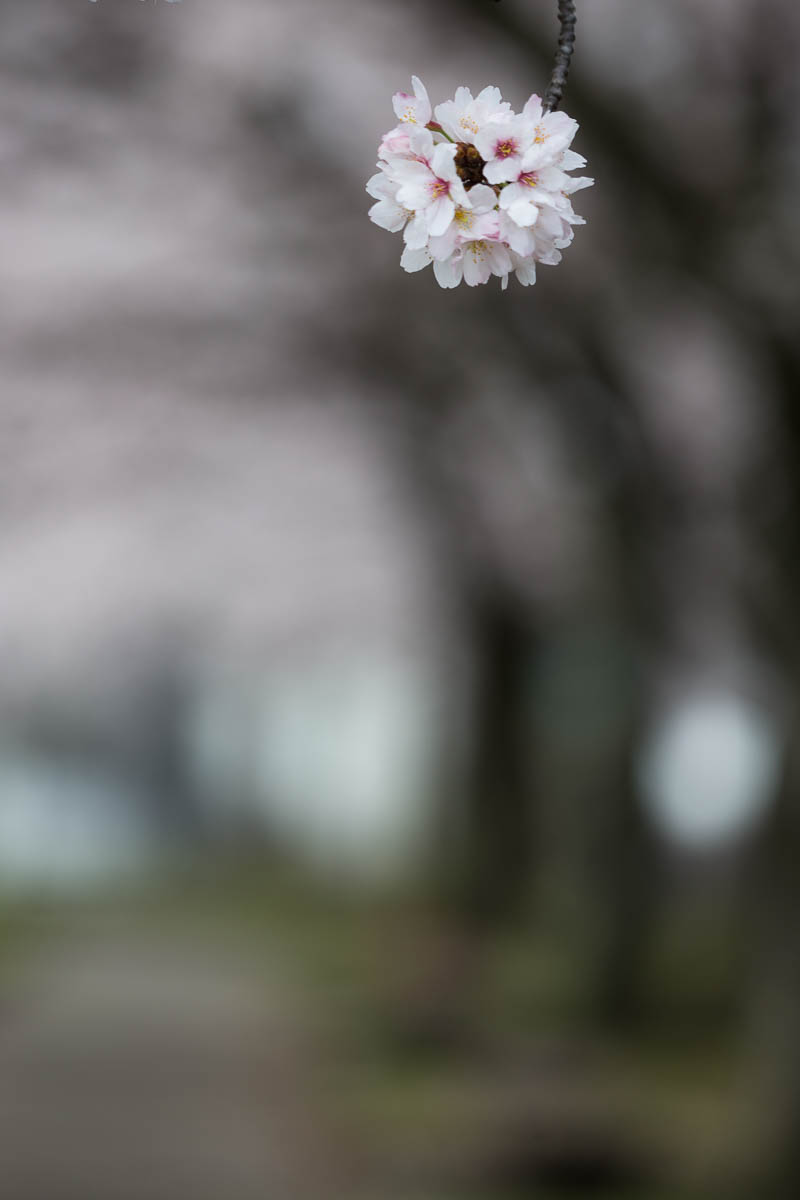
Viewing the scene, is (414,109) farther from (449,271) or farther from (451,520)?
(451,520)

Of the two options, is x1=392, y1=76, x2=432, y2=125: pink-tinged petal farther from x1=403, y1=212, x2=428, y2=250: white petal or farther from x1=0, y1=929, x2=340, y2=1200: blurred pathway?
x1=0, y1=929, x2=340, y2=1200: blurred pathway

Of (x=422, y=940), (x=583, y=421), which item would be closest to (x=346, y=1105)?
(x=583, y=421)

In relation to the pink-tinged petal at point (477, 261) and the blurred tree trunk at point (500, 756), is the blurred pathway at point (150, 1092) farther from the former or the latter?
the pink-tinged petal at point (477, 261)

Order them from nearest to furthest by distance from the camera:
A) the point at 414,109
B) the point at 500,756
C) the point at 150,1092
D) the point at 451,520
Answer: the point at 414,109, the point at 150,1092, the point at 451,520, the point at 500,756

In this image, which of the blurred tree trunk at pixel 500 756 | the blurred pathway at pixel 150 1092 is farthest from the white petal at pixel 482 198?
the blurred tree trunk at pixel 500 756

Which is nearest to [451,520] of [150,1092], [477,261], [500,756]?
[500,756]

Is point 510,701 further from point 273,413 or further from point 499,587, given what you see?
point 273,413
